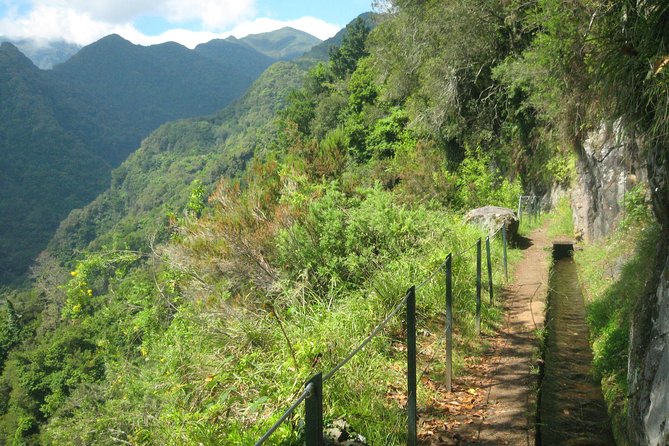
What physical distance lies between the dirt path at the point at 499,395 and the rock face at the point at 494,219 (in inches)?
224

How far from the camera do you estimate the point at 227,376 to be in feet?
16.0

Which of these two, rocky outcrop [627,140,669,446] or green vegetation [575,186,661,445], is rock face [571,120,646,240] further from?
rocky outcrop [627,140,669,446]

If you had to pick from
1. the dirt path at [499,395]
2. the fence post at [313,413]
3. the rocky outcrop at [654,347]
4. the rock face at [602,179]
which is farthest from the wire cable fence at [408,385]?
the rock face at [602,179]

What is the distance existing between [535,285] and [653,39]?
6.23 meters

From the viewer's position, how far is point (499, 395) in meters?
Result: 5.27

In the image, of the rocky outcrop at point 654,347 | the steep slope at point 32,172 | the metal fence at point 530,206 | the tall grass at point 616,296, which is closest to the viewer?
the rocky outcrop at point 654,347

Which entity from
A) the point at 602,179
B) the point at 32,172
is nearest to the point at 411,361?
the point at 602,179

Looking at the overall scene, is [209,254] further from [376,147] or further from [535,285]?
[376,147]

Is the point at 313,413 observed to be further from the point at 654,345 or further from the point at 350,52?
the point at 350,52

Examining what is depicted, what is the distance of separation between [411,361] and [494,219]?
11.1 metres

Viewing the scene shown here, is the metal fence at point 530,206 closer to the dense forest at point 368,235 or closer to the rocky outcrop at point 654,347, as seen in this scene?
the dense forest at point 368,235

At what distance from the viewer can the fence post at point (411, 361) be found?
12.0 feet

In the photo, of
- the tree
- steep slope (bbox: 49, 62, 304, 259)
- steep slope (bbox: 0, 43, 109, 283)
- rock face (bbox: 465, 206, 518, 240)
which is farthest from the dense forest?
steep slope (bbox: 0, 43, 109, 283)

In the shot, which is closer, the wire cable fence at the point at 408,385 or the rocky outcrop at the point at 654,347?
the wire cable fence at the point at 408,385
